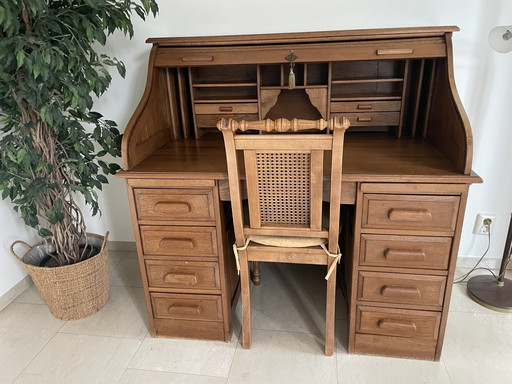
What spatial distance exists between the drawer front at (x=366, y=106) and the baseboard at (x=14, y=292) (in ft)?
6.37

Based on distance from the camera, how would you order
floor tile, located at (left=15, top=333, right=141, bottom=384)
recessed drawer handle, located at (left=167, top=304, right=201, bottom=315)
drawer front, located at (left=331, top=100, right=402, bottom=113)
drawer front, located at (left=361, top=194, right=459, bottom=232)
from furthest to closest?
drawer front, located at (left=331, top=100, right=402, bottom=113) < recessed drawer handle, located at (left=167, top=304, right=201, bottom=315) < floor tile, located at (left=15, top=333, right=141, bottom=384) < drawer front, located at (left=361, top=194, right=459, bottom=232)

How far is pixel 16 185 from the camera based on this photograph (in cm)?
156

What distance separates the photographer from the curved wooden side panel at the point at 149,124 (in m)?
1.47

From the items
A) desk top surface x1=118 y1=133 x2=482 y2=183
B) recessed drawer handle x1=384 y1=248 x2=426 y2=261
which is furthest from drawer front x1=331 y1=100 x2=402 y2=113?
recessed drawer handle x1=384 y1=248 x2=426 y2=261

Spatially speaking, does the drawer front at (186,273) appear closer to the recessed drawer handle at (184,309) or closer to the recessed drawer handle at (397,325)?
the recessed drawer handle at (184,309)

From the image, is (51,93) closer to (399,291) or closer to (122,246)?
(122,246)

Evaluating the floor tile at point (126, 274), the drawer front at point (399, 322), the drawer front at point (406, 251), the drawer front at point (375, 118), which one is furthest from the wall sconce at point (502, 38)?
the floor tile at point (126, 274)

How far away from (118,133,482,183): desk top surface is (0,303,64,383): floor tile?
976 millimetres

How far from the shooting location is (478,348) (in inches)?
64.0

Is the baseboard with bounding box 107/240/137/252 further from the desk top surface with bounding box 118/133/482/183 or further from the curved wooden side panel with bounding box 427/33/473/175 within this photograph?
the curved wooden side panel with bounding box 427/33/473/175

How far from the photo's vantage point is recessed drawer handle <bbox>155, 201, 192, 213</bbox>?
57.8 inches

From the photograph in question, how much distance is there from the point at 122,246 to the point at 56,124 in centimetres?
118

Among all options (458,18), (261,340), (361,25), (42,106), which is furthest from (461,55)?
(42,106)

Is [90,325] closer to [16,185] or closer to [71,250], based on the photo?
[71,250]
